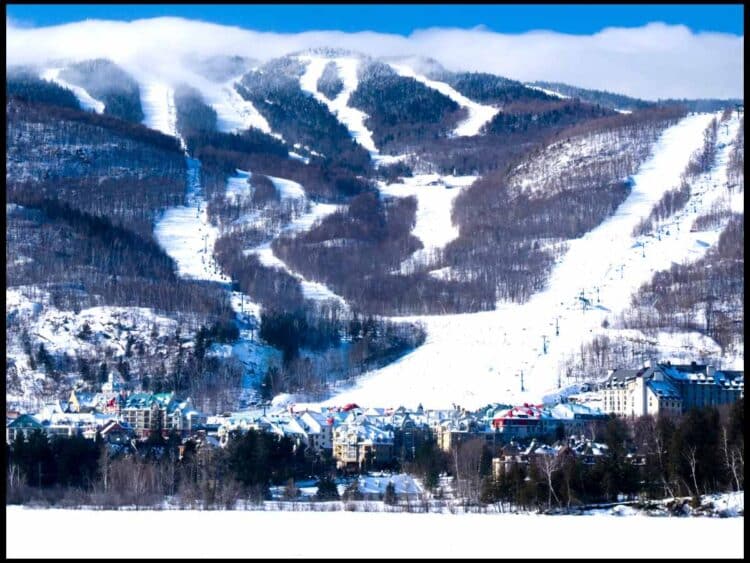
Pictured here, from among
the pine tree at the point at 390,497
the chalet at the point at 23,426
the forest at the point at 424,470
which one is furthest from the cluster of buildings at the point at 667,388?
the pine tree at the point at 390,497

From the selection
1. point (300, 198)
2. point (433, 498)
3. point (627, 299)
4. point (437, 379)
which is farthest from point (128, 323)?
point (300, 198)

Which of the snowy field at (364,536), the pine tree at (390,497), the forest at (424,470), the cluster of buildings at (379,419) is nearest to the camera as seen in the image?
the snowy field at (364,536)

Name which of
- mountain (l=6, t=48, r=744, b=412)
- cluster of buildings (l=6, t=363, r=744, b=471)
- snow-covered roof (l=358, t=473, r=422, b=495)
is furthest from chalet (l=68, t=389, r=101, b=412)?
snow-covered roof (l=358, t=473, r=422, b=495)

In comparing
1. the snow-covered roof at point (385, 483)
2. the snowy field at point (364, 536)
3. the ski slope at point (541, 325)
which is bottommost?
the snowy field at point (364, 536)

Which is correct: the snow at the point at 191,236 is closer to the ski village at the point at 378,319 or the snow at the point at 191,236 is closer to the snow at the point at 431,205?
the ski village at the point at 378,319

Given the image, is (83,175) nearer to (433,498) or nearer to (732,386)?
(732,386)

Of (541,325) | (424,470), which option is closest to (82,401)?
(424,470)
